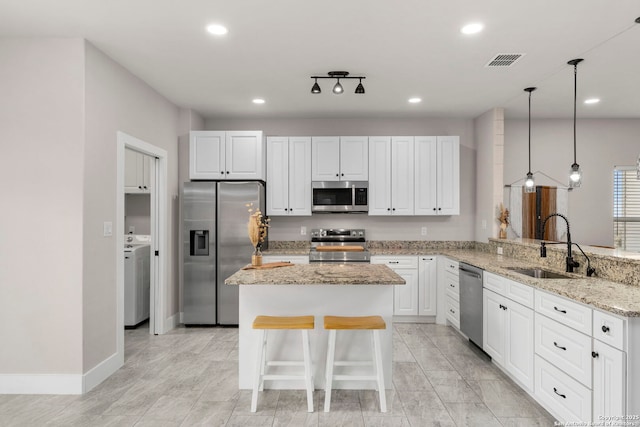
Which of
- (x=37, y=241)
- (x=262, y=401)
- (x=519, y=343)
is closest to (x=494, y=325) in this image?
(x=519, y=343)

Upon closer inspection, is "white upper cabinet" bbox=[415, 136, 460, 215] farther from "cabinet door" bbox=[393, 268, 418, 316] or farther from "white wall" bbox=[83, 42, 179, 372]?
"white wall" bbox=[83, 42, 179, 372]

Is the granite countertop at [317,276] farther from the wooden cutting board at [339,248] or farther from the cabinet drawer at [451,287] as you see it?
the wooden cutting board at [339,248]

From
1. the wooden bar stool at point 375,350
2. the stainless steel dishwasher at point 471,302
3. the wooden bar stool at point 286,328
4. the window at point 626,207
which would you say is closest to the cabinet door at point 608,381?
the wooden bar stool at point 375,350

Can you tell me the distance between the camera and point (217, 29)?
2701 mm

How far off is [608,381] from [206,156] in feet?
14.2

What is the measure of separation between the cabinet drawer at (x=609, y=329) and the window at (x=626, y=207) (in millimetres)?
4155

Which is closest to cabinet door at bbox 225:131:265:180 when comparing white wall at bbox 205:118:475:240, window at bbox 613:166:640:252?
white wall at bbox 205:118:475:240

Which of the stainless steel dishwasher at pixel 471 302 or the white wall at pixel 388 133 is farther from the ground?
the white wall at pixel 388 133

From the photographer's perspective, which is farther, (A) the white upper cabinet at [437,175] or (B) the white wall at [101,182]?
(A) the white upper cabinet at [437,175]

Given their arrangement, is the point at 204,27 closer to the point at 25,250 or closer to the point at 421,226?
the point at 25,250

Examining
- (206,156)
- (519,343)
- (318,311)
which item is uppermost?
(206,156)

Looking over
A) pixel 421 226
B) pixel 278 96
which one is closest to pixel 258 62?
pixel 278 96

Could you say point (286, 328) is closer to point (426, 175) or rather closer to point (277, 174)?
point (277, 174)

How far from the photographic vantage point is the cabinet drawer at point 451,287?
4.17 m
